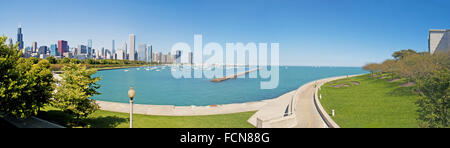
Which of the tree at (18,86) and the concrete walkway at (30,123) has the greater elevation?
the tree at (18,86)

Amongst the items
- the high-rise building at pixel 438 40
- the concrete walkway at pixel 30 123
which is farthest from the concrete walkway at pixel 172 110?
the high-rise building at pixel 438 40

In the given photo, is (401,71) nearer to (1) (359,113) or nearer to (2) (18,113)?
(1) (359,113)

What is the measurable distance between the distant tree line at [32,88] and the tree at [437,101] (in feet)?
60.5

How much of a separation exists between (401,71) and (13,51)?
42.9 meters

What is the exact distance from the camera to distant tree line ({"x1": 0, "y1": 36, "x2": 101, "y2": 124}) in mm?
7961

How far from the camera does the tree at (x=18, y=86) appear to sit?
7.85 metres

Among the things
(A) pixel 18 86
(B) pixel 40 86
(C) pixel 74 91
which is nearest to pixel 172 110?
(C) pixel 74 91

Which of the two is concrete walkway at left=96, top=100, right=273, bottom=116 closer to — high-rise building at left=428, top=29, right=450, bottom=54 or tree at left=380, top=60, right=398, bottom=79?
tree at left=380, top=60, right=398, bottom=79

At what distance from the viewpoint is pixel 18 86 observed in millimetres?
7941

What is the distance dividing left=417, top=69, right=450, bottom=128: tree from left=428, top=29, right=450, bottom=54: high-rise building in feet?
123

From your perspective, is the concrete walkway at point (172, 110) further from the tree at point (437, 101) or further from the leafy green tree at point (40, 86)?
the tree at point (437, 101)

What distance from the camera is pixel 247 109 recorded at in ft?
62.7

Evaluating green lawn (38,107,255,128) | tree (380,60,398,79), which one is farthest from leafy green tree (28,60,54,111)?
tree (380,60,398,79)

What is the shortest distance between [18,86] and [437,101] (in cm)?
2074
